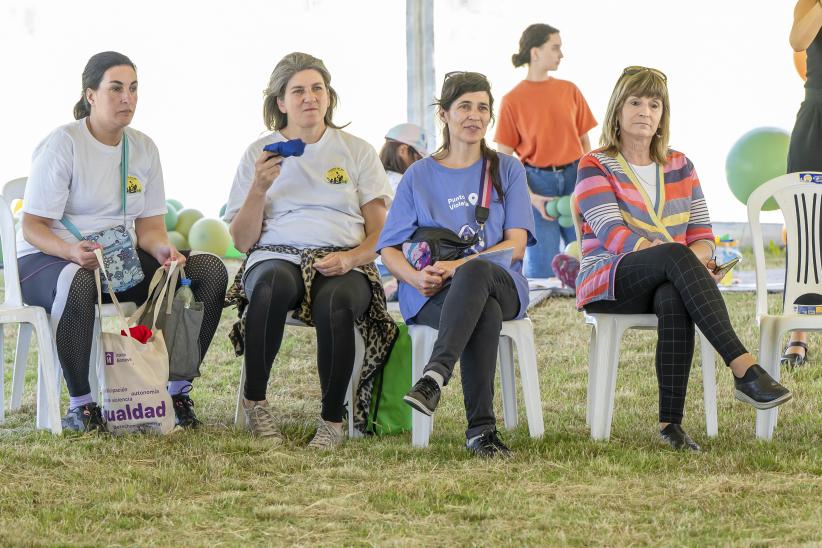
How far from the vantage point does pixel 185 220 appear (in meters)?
8.64

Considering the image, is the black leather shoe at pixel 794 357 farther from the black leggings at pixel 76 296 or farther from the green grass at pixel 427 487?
the black leggings at pixel 76 296

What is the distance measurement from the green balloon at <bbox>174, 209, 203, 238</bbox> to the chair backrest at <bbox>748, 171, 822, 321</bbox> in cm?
593

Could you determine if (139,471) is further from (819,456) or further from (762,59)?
(762,59)

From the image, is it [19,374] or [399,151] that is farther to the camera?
[399,151]

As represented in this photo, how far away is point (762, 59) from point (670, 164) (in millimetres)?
5385

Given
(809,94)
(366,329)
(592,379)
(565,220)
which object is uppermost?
(809,94)

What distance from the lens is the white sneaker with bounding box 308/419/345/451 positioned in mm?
3125

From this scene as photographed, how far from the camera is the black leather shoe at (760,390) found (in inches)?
112

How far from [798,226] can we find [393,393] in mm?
1308

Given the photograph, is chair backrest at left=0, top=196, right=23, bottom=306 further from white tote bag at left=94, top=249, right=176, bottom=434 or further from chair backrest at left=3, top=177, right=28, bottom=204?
chair backrest at left=3, top=177, right=28, bottom=204

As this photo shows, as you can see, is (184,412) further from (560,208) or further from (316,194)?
(560,208)

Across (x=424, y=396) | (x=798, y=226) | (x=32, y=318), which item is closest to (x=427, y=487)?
(x=424, y=396)

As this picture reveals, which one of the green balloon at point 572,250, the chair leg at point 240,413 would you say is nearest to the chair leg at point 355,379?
the chair leg at point 240,413

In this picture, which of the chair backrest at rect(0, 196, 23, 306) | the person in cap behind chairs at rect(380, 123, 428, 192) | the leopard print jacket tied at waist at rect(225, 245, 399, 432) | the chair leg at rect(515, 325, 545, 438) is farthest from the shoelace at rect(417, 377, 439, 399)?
the person in cap behind chairs at rect(380, 123, 428, 192)
